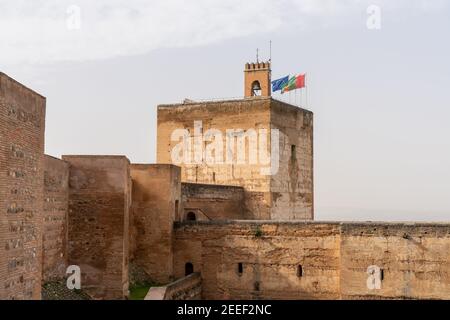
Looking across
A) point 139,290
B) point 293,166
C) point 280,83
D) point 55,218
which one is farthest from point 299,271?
point 280,83

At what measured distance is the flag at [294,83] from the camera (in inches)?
1272

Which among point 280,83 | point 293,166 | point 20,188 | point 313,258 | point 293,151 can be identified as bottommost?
point 313,258

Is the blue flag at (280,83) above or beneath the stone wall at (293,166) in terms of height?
above

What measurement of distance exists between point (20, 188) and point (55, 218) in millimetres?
5927

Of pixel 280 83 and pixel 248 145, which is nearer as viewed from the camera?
pixel 248 145

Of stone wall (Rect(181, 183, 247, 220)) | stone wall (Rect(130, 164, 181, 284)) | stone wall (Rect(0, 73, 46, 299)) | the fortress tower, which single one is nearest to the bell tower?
the fortress tower

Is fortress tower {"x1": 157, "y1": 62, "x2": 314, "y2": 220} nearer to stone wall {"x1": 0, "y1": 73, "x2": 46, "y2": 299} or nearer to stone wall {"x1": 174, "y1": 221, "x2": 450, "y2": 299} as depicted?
stone wall {"x1": 174, "y1": 221, "x2": 450, "y2": 299}

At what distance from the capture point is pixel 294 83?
32.4 m

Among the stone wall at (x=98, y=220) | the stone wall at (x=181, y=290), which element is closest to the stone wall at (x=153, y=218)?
the stone wall at (x=181, y=290)

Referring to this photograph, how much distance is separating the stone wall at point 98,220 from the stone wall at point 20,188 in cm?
567

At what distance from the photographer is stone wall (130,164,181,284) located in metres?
22.1

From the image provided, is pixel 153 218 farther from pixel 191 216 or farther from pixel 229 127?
pixel 229 127

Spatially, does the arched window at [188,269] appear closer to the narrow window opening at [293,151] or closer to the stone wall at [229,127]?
the stone wall at [229,127]
